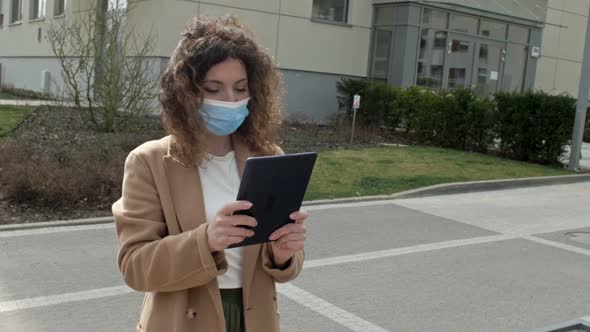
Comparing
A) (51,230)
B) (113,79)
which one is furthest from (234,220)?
(113,79)

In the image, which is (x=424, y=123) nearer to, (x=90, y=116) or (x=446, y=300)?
(x=90, y=116)

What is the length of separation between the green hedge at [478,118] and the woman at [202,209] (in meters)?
15.2

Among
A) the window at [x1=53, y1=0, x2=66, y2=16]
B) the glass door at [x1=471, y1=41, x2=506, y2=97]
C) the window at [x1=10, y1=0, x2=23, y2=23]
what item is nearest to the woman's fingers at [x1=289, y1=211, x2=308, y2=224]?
the glass door at [x1=471, y1=41, x2=506, y2=97]

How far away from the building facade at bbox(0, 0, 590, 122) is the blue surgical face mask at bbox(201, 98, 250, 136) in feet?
53.0

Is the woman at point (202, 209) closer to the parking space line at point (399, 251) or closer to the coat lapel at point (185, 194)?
the coat lapel at point (185, 194)

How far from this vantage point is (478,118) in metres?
17.3

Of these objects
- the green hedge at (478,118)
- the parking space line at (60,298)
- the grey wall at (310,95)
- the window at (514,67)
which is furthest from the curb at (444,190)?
the window at (514,67)

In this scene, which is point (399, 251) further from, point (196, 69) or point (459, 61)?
point (459, 61)

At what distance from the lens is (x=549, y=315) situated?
19.0 ft

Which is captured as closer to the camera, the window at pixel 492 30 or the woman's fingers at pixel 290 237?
the woman's fingers at pixel 290 237

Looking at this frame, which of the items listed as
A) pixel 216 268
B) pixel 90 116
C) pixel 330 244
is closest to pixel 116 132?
pixel 90 116

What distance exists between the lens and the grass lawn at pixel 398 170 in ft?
37.8

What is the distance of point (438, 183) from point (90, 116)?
7994 millimetres

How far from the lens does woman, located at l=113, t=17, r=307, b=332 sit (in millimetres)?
2041
